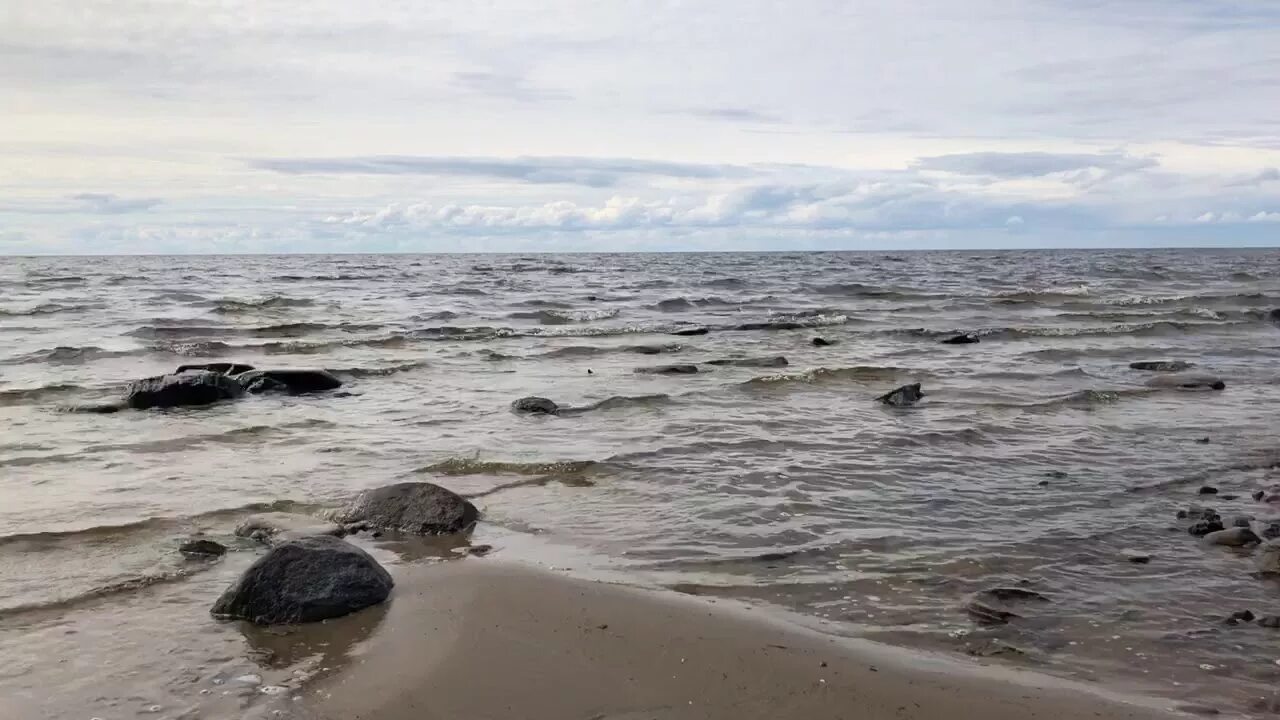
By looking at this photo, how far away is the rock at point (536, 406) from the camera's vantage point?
11836mm

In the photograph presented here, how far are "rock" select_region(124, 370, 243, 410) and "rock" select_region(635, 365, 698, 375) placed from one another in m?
6.44

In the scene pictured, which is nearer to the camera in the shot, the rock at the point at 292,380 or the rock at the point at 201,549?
the rock at the point at 201,549

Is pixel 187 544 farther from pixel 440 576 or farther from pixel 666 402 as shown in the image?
pixel 666 402

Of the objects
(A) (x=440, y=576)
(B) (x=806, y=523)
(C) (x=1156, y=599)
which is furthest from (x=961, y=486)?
(A) (x=440, y=576)

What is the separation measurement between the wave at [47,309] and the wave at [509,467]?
2142 centimetres

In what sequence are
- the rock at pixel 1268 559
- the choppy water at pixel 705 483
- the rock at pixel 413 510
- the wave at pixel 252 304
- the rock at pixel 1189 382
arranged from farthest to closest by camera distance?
the wave at pixel 252 304 → the rock at pixel 1189 382 → the rock at pixel 413 510 → the rock at pixel 1268 559 → the choppy water at pixel 705 483

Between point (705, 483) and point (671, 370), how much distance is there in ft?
24.7

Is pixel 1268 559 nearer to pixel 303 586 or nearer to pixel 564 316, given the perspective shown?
pixel 303 586

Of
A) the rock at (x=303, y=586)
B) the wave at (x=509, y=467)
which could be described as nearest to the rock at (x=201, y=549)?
the rock at (x=303, y=586)

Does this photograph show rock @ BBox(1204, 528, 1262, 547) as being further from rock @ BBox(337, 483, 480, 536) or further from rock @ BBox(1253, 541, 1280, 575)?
rock @ BBox(337, 483, 480, 536)

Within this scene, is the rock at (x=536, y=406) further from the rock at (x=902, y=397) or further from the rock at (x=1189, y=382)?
the rock at (x=1189, y=382)

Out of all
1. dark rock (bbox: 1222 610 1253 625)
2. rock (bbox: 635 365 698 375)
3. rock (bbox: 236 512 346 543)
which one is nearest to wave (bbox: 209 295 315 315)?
rock (bbox: 635 365 698 375)

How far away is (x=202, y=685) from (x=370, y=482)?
397 centimetres

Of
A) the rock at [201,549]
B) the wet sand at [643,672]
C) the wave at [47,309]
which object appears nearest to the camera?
the wet sand at [643,672]
